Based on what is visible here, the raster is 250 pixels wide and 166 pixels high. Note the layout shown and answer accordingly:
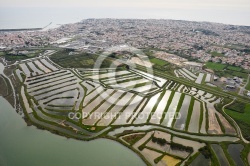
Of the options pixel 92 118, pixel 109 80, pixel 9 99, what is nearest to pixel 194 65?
pixel 109 80

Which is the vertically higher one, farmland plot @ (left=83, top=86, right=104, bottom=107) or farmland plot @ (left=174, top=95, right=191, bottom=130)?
farmland plot @ (left=83, top=86, right=104, bottom=107)

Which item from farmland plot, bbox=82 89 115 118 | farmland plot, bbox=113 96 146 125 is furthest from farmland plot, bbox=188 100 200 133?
farmland plot, bbox=82 89 115 118

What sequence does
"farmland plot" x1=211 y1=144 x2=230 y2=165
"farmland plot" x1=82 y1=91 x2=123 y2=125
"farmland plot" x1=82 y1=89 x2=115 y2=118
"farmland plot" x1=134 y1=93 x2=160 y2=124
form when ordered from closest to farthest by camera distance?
"farmland plot" x1=211 y1=144 x2=230 y2=165 < "farmland plot" x1=82 y1=91 x2=123 y2=125 < "farmland plot" x1=134 y1=93 x2=160 y2=124 < "farmland plot" x1=82 y1=89 x2=115 y2=118

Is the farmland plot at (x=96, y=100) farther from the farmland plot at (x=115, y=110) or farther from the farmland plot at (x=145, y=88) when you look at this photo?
the farmland plot at (x=145, y=88)

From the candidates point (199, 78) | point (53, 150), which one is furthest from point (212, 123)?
point (53, 150)

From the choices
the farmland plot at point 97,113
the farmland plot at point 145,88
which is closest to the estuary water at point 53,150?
the farmland plot at point 97,113

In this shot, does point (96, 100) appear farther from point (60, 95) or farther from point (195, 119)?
point (195, 119)

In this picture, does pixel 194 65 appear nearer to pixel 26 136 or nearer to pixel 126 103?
pixel 126 103

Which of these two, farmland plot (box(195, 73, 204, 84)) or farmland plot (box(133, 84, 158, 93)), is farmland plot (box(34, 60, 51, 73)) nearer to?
farmland plot (box(133, 84, 158, 93))
